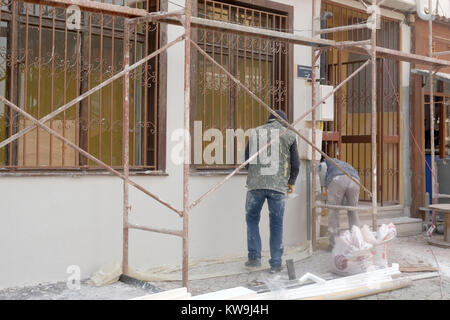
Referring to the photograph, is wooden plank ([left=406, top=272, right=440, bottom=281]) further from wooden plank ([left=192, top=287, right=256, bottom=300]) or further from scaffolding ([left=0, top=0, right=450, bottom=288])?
wooden plank ([left=192, top=287, right=256, bottom=300])

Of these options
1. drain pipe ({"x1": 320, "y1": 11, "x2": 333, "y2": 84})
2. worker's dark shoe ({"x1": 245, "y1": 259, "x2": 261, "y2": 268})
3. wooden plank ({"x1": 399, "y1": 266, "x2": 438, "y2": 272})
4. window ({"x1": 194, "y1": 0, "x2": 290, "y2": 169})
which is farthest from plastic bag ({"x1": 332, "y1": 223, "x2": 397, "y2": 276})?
drain pipe ({"x1": 320, "y1": 11, "x2": 333, "y2": 84})

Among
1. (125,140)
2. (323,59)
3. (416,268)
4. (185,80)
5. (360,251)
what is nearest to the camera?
(185,80)

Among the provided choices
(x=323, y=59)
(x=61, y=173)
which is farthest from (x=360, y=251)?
(x=323, y=59)

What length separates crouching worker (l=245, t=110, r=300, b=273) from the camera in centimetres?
616

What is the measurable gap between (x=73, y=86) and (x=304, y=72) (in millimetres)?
3341

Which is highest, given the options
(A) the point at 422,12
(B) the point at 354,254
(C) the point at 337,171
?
(A) the point at 422,12

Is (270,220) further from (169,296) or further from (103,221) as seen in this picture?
(169,296)

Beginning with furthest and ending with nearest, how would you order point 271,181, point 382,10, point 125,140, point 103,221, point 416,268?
point 382,10
point 416,268
point 271,181
point 103,221
point 125,140

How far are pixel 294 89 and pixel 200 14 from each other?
68.5 inches

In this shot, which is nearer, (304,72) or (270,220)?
(270,220)

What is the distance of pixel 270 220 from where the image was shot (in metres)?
6.23

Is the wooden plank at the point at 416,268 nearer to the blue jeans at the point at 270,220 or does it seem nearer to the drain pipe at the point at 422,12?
the blue jeans at the point at 270,220
